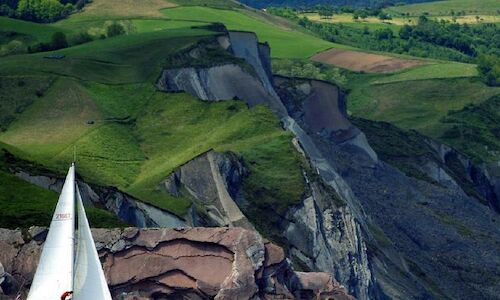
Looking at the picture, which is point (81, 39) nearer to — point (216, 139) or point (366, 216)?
point (366, 216)

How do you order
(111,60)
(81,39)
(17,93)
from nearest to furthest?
(17,93)
(111,60)
(81,39)

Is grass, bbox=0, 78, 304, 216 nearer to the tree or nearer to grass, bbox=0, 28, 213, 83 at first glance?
grass, bbox=0, 28, 213, 83

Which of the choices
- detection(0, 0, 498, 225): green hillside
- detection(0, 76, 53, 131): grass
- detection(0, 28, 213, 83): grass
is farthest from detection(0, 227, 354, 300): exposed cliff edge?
detection(0, 28, 213, 83): grass

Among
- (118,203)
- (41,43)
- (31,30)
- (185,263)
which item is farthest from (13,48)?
(185,263)

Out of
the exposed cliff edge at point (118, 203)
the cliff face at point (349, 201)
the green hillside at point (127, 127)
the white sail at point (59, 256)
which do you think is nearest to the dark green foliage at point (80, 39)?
the cliff face at point (349, 201)

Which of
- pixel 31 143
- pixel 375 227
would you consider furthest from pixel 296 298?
pixel 375 227

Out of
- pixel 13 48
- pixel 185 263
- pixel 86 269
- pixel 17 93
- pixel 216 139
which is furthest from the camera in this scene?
pixel 13 48

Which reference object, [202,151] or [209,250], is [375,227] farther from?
[209,250]
